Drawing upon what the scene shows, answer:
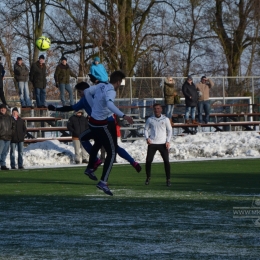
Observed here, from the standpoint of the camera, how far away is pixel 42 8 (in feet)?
A: 146

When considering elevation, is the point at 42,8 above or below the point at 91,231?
above

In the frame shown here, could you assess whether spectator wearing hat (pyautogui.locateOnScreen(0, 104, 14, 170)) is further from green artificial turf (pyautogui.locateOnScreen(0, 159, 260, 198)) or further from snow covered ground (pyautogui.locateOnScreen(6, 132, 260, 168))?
snow covered ground (pyautogui.locateOnScreen(6, 132, 260, 168))

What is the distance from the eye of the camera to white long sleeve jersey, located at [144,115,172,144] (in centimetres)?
1667

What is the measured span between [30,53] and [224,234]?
44276mm

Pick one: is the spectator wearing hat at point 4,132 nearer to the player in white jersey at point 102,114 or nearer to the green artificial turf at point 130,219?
the green artificial turf at point 130,219

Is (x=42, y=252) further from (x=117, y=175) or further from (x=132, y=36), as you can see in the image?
(x=132, y=36)

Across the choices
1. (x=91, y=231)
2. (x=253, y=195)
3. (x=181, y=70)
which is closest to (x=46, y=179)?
(x=253, y=195)

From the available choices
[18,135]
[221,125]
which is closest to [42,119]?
[18,135]

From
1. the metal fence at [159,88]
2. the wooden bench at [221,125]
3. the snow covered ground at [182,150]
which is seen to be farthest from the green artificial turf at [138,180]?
the metal fence at [159,88]

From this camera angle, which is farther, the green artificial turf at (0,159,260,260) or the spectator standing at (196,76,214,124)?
the spectator standing at (196,76,214,124)

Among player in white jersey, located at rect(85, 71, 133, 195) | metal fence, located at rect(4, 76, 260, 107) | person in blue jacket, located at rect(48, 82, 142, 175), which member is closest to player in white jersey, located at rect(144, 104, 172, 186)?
person in blue jacket, located at rect(48, 82, 142, 175)

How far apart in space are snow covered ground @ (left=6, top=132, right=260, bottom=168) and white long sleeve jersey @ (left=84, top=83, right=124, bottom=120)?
1333cm

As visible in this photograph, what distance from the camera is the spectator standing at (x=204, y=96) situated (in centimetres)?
3341

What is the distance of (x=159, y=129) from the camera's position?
1669 cm
